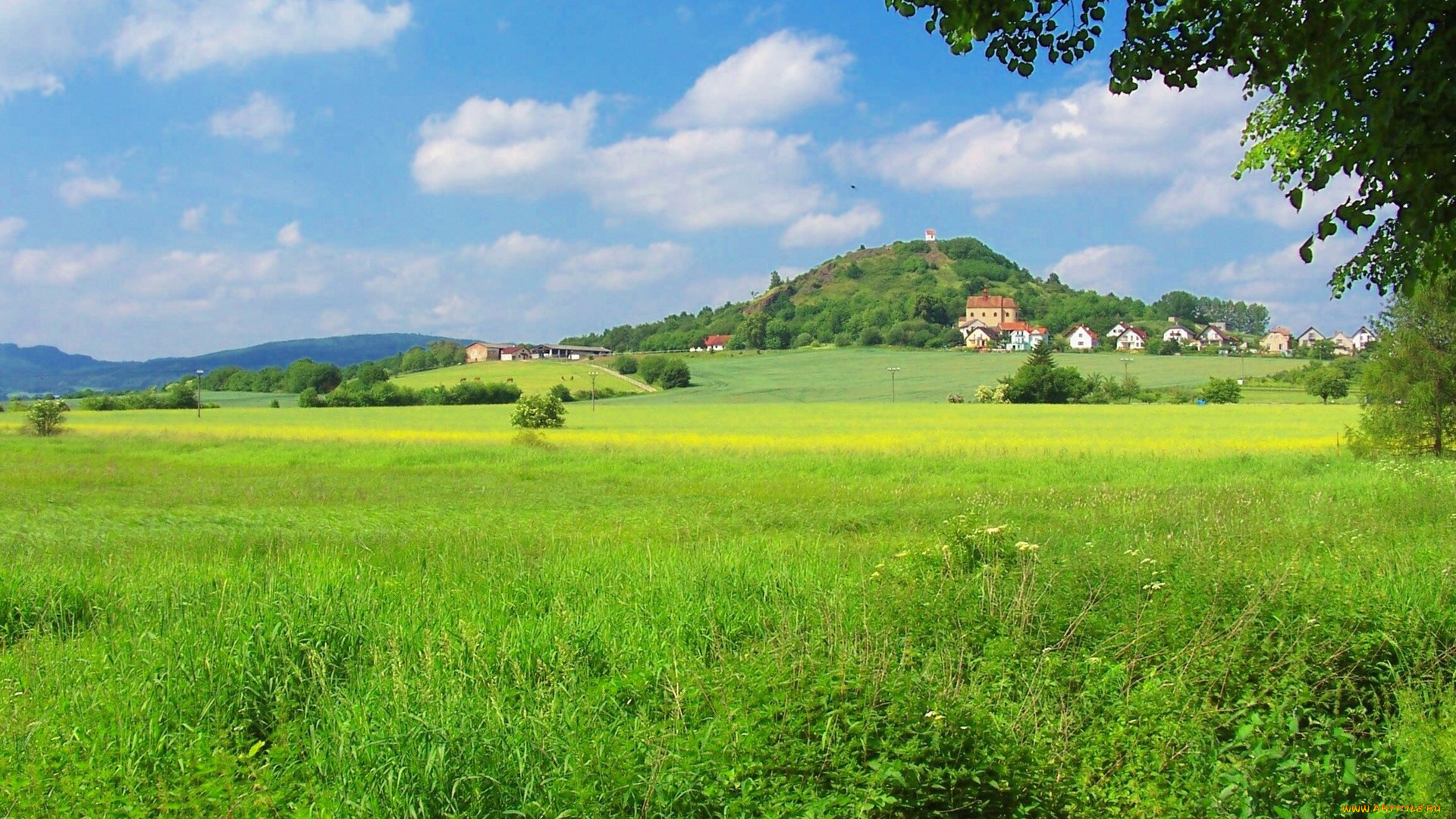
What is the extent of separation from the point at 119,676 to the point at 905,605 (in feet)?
17.1

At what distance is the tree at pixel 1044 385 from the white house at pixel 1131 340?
7180cm

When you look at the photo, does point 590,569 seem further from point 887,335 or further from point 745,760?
point 887,335

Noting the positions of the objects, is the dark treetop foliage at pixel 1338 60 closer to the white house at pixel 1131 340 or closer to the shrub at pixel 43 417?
the shrub at pixel 43 417

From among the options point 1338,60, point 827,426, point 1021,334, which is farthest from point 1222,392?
point 1338,60

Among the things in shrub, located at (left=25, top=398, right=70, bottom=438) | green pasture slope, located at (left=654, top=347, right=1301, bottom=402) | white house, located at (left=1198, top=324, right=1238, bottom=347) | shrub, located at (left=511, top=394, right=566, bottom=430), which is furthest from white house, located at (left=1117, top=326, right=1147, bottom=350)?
shrub, located at (left=25, top=398, right=70, bottom=438)

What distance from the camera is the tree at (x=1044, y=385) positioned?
261 feet

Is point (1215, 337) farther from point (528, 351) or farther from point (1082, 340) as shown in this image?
point (528, 351)

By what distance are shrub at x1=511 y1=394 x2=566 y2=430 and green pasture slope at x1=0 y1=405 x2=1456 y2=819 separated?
31066 millimetres

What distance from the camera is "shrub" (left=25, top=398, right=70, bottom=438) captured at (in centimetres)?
4931

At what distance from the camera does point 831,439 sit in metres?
41.1

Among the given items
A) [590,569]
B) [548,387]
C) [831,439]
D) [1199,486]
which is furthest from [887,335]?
[590,569]

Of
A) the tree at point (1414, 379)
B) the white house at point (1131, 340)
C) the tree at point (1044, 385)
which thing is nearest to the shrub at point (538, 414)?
the tree at point (1414, 379)

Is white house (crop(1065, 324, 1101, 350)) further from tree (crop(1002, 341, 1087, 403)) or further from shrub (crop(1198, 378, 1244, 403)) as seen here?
shrub (crop(1198, 378, 1244, 403))

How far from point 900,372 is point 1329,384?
39.0 m
